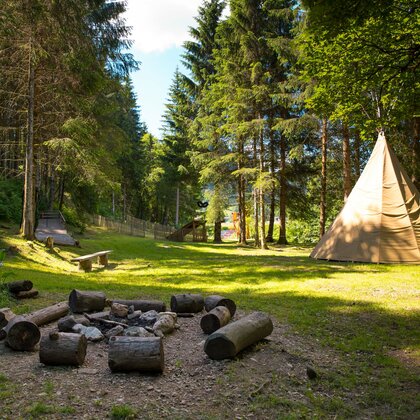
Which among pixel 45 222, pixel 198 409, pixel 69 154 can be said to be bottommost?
pixel 198 409

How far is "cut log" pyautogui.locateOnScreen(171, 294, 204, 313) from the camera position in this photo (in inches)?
268

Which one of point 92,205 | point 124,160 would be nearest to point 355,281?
point 92,205

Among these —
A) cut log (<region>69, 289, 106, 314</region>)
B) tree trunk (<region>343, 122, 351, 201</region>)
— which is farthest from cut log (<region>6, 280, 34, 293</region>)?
tree trunk (<region>343, 122, 351, 201</region>)

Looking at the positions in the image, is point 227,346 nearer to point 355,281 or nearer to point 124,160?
point 355,281

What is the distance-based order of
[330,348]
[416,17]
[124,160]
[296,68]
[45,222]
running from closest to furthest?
[330,348] → [416,17] → [45,222] → [296,68] → [124,160]

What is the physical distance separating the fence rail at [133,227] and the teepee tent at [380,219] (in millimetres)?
23033

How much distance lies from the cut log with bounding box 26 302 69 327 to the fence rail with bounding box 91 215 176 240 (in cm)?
2841

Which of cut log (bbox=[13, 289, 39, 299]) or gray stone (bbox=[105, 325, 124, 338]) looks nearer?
gray stone (bbox=[105, 325, 124, 338])

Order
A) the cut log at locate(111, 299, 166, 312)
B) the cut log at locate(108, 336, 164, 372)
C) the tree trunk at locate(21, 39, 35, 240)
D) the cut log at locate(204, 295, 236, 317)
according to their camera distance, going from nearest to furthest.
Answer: the cut log at locate(108, 336, 164, 372)
the cut log at locate(204, 295, 236, 317)
the cut log at locate(111, 299, 166, 312)
the tree trunk at locate(21, 39, 35, 240)

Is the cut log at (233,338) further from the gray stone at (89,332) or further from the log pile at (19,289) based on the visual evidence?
the log pile at (19,289)

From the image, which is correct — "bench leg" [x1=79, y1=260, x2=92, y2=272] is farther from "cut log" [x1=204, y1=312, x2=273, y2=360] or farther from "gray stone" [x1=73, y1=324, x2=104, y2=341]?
"cut log" [x1=204, y1=312, x2=273, y2=360]

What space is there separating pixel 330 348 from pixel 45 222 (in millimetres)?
15687

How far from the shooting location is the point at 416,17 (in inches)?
310

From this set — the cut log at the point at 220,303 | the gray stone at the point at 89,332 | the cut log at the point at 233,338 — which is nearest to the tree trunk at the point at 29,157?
the cut log at the point at 220,303
